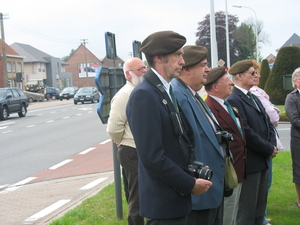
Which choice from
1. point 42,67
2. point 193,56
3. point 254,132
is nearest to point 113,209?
point 254,132

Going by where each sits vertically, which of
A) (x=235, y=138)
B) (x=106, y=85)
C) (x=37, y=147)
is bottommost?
(x=37, y=147)

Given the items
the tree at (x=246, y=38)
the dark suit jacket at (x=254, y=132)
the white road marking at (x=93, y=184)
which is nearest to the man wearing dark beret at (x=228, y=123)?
the dark suit jacket at (x=254, y=132)

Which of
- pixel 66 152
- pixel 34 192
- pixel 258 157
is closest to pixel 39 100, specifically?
pixel 66 152

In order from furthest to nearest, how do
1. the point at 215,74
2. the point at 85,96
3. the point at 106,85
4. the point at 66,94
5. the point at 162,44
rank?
the point at 66,94 < the point at 85,96 < the point at 106,85 < the point at 215,74 < the point at 162,44

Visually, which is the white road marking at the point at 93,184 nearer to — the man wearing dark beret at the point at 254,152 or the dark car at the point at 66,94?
the man wearing dark beret at the point at 254,152

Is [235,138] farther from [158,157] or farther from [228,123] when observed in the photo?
[158,157]

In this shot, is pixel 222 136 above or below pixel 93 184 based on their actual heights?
above

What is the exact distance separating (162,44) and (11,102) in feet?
84.2

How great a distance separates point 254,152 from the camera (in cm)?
458

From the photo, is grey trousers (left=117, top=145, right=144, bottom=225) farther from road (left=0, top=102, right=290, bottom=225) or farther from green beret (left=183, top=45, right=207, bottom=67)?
road (left=0, top=102, right=290, bottom=225)

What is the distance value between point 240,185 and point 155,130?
1.94 meters

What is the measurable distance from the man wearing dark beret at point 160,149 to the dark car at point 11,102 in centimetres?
2470

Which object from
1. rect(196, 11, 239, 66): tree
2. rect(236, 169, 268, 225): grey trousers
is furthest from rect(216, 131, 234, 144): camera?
rect(196, 11, 239, 66): tree

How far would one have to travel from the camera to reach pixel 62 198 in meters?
7.38
